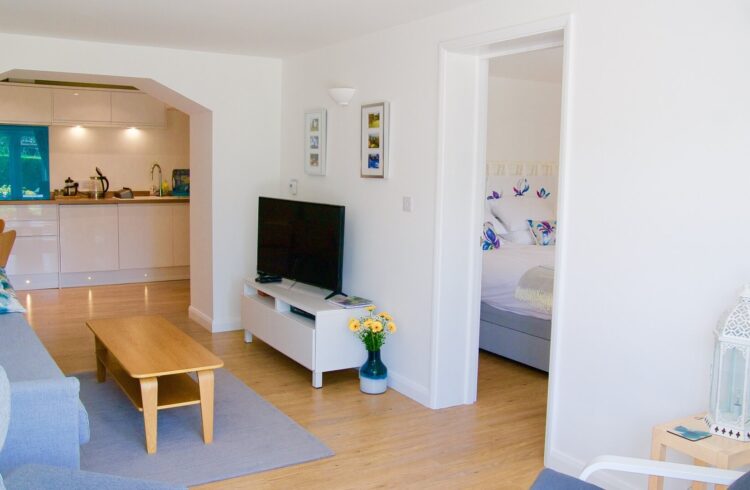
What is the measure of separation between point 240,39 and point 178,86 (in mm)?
821

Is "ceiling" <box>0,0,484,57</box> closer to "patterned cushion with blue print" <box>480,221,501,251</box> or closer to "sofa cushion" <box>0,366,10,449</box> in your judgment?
"patterned cushion with blue print" <box>480,221,501,251</box>

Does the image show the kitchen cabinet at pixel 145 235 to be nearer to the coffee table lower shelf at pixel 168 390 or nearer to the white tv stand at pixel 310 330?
the white tv stand at pixel 310 330

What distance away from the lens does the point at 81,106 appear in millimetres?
7980

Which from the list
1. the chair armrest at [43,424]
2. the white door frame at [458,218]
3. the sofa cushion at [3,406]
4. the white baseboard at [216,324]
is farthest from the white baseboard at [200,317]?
the sofa cushion at [3,406]

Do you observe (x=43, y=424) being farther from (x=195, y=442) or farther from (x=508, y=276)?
(x=508, y=276)

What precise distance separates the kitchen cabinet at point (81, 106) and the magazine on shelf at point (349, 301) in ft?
14.7

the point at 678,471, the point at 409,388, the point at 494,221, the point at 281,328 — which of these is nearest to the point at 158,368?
the point at 281,328

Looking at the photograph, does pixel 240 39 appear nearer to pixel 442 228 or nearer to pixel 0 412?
pixel 442 228

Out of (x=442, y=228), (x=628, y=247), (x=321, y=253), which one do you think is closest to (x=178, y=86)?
(x=321, y=253)

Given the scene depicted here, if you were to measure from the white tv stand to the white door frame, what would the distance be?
25.3 inches

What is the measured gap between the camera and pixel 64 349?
18.2 feet

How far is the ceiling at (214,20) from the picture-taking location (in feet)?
13.5

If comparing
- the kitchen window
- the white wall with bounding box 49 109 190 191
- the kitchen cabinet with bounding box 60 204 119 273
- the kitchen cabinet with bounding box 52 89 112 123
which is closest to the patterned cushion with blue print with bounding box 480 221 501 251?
the kitchen cabinet with bounding box 60 204 119 273

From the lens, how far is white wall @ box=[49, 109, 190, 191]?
27.1 ft
